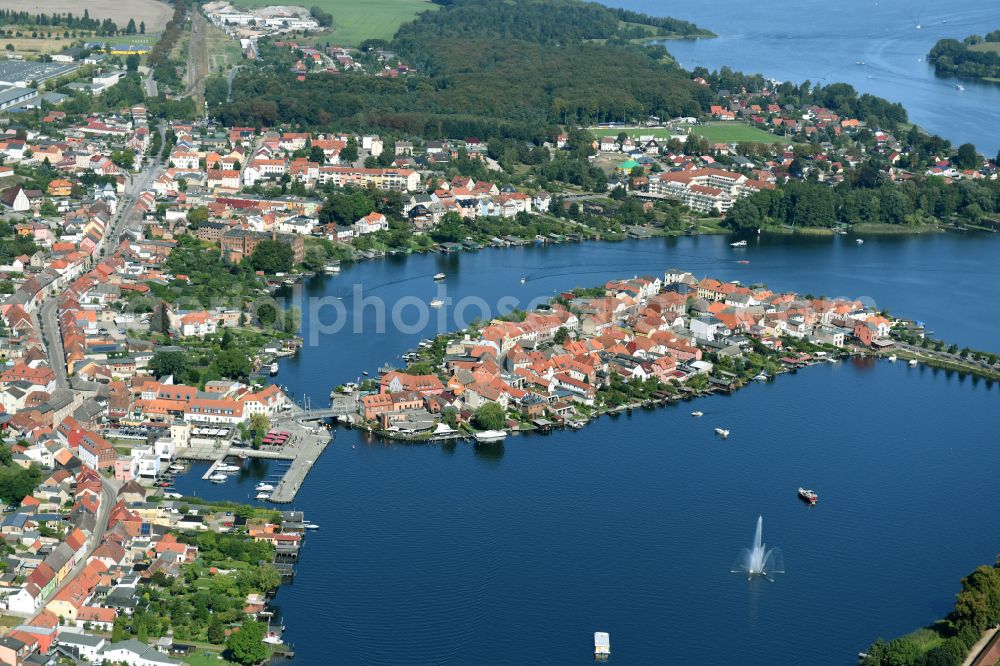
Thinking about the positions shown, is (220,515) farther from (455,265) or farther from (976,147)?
(976,147)

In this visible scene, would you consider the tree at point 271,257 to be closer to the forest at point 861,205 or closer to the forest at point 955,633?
the forest at point 861,205

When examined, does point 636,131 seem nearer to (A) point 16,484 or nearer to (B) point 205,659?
(A) point 16,484

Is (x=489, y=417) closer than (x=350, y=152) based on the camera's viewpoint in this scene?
Yes

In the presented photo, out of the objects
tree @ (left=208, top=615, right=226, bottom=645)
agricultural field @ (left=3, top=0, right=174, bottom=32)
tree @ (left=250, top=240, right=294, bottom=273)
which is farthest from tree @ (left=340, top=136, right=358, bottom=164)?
tree @ (left=208, top=615, right=226, bottom=645)

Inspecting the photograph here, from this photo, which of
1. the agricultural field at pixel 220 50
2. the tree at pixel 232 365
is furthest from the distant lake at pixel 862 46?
the tree at pixel 232 365

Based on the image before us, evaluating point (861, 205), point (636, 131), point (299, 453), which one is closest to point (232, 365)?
point (299, 453)

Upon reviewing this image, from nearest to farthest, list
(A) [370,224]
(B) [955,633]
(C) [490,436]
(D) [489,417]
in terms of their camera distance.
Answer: (B) [955,633], (C) [490,436], (D) [489,417], (A) [370,224]

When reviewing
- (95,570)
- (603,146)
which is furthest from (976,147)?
(95,570)
